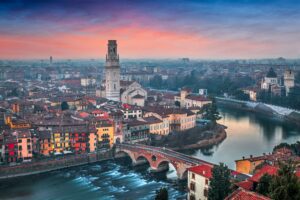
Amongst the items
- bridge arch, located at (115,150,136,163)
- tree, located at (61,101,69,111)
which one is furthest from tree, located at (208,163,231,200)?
tree, located at (61,101,69,111)

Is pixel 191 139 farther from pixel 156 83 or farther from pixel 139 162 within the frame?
pixel 156 83

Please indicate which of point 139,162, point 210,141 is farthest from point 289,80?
point 139,162

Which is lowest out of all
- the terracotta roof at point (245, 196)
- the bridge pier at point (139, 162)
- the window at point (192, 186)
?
the bridge pier at point (139, 162)

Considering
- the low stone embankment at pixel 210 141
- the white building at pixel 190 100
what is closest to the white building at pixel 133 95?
the white building at pixel 190 100

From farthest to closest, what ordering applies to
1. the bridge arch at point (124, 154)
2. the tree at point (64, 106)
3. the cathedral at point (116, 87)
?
the cathedral at point (116, 87) < the tree at point (64, 106) < the bridge arch at point (124, 154)

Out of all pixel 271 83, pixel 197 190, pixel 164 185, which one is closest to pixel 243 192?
pixel 197 190

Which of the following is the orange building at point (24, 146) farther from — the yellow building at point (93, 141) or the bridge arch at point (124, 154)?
the bridge arch at point (124, 154)

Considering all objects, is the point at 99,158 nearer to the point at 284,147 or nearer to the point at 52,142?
the point at 52,142
